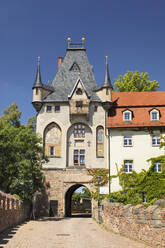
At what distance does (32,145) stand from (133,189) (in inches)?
446

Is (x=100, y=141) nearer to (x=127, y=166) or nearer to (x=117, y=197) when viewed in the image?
(x=127, y=166)

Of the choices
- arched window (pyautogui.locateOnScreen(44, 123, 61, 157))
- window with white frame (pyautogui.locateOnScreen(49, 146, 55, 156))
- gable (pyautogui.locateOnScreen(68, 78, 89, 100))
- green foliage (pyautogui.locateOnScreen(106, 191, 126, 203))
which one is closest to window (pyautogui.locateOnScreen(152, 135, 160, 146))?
green foliage (pyautogui.locateOnScreen(106, 191, 126, 203))

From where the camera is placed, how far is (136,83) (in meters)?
44.1

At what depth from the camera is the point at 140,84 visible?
44.1m

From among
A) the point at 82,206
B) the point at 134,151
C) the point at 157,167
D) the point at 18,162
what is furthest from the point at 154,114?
the point at 82,206

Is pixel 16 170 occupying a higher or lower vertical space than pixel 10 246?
higher

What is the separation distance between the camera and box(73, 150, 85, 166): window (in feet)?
114

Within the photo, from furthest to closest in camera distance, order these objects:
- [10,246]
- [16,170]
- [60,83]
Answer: [60,83], [16,170], [10,246]

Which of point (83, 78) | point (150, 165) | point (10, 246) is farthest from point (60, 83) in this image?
point (10, 246)

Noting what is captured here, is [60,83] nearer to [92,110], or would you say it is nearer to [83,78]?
[83,78]

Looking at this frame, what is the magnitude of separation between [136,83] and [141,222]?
1291 inches

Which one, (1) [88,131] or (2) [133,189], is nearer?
(2) [133,189]

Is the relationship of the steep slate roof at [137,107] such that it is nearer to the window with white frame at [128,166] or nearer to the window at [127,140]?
the window at [127,140]

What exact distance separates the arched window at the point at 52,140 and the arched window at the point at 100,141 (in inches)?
168
